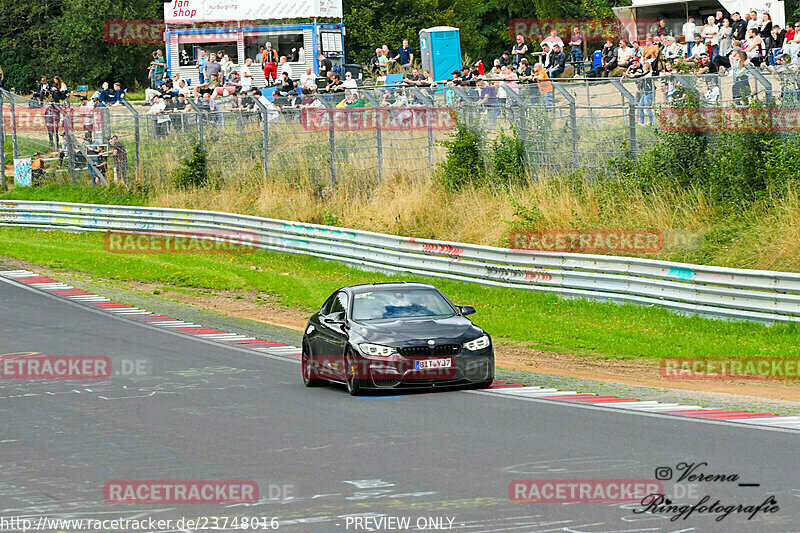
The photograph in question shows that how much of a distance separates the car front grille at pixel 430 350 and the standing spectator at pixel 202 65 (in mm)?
30558

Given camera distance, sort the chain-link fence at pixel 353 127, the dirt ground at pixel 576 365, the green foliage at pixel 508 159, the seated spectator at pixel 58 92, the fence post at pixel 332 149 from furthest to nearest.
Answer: the seated spectator at pixel 58 92 < the fence post at pixel 332 149 < the green foliage at pixel 508 159 < the chain-link fence at pixel 353 127 < the dirt ground at pixel 576 365

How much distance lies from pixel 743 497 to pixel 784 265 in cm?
1223

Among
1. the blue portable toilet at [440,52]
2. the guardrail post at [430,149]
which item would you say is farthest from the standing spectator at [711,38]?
the blue portable toilet at [440,52]

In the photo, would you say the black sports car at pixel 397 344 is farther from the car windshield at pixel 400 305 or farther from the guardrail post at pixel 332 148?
the guardrail post at pixel 332 148

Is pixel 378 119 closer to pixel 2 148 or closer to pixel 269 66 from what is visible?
pixel 269 66

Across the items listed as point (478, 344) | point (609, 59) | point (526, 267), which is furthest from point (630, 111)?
point (478, 344)

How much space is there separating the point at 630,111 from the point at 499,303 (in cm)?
476

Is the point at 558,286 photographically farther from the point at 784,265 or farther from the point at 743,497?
the point at 743,497

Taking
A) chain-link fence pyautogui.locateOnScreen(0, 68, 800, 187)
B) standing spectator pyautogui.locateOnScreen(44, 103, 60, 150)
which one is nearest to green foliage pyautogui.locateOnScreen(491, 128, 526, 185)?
chain-link fence pyautogui.locateOnScreen(0, 68, 800, 187)

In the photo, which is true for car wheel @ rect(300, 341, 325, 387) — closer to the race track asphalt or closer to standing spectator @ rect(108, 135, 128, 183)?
the race track asphalt

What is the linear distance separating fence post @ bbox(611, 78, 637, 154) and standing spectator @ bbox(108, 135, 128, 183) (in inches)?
818

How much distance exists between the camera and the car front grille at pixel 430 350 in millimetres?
13789

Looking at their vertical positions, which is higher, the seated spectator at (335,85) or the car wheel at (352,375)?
the seated spectator at (335,85)

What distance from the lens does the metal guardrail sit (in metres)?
18.3
